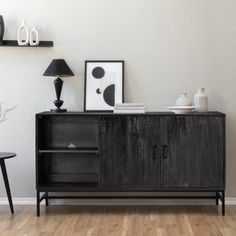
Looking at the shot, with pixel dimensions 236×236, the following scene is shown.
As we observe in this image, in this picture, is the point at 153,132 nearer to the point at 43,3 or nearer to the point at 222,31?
the point at 222,31

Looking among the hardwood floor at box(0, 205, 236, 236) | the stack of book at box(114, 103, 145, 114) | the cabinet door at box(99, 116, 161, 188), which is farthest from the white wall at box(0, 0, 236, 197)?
the hardwood floor at box(0, 205, 236, 236)

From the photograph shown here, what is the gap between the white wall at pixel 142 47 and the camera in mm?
4441

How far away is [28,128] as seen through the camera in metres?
4.55

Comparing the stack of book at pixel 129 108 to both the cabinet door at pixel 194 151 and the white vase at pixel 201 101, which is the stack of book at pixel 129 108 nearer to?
the cabinet door at pixel 194 151

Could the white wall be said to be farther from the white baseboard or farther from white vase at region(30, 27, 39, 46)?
the white baseboard

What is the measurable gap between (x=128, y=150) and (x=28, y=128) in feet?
3.40

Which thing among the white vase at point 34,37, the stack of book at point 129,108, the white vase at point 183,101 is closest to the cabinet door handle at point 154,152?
the stack of book at point 129,108

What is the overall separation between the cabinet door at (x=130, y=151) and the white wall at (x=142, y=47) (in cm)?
43

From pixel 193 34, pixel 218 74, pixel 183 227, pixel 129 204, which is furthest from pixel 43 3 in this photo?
pixel 183 227

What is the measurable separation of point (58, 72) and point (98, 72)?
41 cm

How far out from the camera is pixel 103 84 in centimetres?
446

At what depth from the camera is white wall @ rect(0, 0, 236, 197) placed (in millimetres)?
4441

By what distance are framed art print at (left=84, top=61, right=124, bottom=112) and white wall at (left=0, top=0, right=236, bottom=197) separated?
7 centimetres

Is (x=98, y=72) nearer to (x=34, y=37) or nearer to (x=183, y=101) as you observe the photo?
(x=34, y=37)
